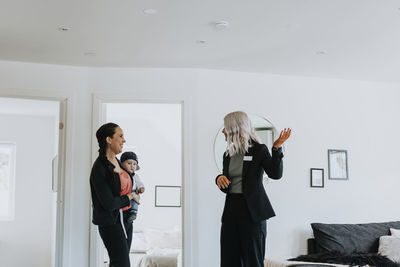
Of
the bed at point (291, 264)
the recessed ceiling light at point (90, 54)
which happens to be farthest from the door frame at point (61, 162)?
the bed at point (291, 264)

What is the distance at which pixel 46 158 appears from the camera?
7.54m

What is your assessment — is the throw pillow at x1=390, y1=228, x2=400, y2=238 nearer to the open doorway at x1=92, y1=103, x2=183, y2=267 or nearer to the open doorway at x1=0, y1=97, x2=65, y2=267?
the open doorway at x1=92, y1=103, x2=183, y2=267

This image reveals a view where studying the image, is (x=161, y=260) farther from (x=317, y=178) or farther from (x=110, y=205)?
(x=110, y=205)

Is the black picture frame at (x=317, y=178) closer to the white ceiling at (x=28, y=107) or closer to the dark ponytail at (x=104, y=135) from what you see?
the dark ponytail at (x=104, y=135)

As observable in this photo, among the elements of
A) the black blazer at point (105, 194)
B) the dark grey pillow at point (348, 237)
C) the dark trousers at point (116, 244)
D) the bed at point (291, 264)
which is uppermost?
the black blazer at point (105, 194)

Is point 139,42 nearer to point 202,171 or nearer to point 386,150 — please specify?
point 202,171

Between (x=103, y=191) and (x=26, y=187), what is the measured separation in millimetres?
5086

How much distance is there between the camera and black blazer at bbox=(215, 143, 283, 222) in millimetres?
2758

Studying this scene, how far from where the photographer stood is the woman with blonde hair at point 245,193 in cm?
275

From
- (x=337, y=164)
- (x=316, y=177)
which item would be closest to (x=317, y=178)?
(x=316, y=177)

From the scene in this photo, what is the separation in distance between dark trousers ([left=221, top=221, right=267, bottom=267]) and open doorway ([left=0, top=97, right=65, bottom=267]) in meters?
5.11

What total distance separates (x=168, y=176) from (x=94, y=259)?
3.24m

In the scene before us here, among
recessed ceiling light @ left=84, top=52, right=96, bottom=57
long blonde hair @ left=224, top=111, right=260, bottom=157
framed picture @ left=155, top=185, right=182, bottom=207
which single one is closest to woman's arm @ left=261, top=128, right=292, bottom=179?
long blonde hair @ left=224, top=111, right=260, bottom=157

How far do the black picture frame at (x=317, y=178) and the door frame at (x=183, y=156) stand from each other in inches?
56.3
